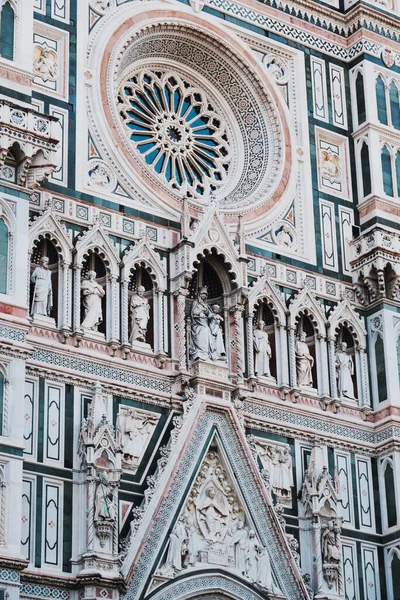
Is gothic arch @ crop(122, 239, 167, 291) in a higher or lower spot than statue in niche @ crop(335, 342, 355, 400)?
higher

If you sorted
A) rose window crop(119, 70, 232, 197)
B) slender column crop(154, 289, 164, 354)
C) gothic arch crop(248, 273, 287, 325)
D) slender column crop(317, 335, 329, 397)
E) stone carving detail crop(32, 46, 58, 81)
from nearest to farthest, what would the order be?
slender column crop(154, 289, 164, 354) < stone carving detail crop(32, 46, 58, 81) < gothic arch crop(248, 273, 287, 325) < slender column crop(317, 335, 329, 397) < rose window crop(119, 70, 232, 197)

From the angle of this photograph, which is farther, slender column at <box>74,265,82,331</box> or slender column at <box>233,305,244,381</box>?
slender column at <box>233,305,244,381</box>

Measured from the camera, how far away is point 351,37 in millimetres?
27094

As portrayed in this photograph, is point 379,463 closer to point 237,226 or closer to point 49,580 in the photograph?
point 237,226

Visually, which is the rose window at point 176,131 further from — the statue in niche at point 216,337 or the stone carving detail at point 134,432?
the stone carving detail at point 134,432

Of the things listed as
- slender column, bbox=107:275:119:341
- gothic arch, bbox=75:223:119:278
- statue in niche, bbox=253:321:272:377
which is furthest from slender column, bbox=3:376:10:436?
statue in niche, bbox=253:321:272:377

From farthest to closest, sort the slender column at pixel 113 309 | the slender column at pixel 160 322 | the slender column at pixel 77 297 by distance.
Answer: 1. the slender column at pixel 160 322
2. the slender column at pixel 113 309
3. the slender column at pixel 77 297

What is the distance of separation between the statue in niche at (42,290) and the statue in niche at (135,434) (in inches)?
70.2

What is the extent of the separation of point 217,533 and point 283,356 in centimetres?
323

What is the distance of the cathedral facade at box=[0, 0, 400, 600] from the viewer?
20812mm

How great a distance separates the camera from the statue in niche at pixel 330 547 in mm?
22438

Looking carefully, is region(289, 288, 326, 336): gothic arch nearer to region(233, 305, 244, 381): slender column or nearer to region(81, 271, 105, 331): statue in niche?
region(233, 305, 244, 381): slender column

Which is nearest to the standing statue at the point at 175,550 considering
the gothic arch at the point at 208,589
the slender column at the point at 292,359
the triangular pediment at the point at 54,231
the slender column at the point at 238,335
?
the gothic arch at the point at 208,589

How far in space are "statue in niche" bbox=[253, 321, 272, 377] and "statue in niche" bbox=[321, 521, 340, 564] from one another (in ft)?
7.98
